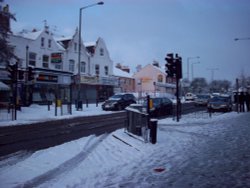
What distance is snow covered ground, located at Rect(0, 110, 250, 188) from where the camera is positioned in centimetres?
651

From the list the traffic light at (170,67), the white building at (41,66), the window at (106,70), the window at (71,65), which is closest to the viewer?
the traffic light at (170,67)

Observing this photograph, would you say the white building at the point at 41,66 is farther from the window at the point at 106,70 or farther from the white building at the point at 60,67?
the window at the point at 106,70

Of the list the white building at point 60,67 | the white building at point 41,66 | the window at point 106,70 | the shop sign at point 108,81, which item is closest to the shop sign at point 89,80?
the white building at point 60,67

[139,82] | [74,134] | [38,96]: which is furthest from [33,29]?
[74,134]

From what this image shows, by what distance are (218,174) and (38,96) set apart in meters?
33.4

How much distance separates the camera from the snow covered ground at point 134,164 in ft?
21.4

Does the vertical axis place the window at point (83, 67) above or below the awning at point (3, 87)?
above

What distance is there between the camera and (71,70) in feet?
150

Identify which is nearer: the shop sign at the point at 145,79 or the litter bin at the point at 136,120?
the litter bin at the point at 136,120

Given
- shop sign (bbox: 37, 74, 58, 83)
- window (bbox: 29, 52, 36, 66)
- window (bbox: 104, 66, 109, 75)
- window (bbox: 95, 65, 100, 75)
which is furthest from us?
window (bbox: 104, 66, 109, 75)

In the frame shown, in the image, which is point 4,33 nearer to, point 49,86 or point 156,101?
point 49,86

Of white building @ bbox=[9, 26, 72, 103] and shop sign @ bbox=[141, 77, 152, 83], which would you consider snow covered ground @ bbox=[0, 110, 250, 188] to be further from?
shop sign @ bbox=[141, 77, 152, 83]

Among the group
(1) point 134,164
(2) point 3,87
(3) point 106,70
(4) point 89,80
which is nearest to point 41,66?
(4) point 89,80

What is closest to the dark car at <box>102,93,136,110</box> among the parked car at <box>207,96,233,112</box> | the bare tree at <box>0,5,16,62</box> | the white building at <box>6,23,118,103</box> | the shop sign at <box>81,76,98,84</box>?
the white building at <box>6,23,118,103</box>
